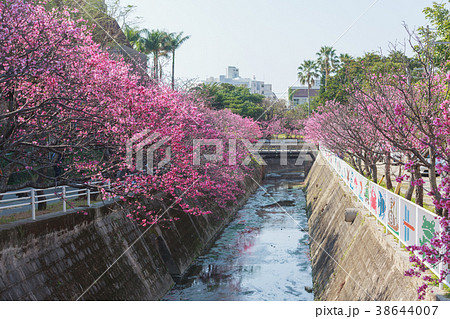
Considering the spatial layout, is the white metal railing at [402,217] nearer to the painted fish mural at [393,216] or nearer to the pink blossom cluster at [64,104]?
the painted fish mural at [393,216]

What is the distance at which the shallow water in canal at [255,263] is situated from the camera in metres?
19.3

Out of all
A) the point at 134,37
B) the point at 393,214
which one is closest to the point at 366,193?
the point at 393,214

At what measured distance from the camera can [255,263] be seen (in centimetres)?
2402

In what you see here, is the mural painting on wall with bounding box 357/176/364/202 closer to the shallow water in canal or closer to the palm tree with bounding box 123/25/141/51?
the shallow water in canal

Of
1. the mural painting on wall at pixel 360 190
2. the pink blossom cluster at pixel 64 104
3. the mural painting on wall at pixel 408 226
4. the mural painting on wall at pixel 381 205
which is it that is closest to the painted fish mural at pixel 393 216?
the mural painting on wall at pixel 381 205

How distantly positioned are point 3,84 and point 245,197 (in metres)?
35.6

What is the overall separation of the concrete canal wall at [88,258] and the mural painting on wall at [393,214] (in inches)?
341

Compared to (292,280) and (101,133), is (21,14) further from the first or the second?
(292,280)

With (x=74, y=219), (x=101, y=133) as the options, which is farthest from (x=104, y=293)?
(x=101, y=133)

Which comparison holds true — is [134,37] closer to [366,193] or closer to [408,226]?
[366,193]

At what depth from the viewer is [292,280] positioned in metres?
20.9

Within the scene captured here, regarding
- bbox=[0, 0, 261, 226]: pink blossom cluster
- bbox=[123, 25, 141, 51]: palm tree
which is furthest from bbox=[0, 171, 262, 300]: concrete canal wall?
bbox=[123, 25, 141, 51]: palm tree

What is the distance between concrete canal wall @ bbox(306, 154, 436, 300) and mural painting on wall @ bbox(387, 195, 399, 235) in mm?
327

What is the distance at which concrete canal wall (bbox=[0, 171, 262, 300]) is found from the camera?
36.4 ft
